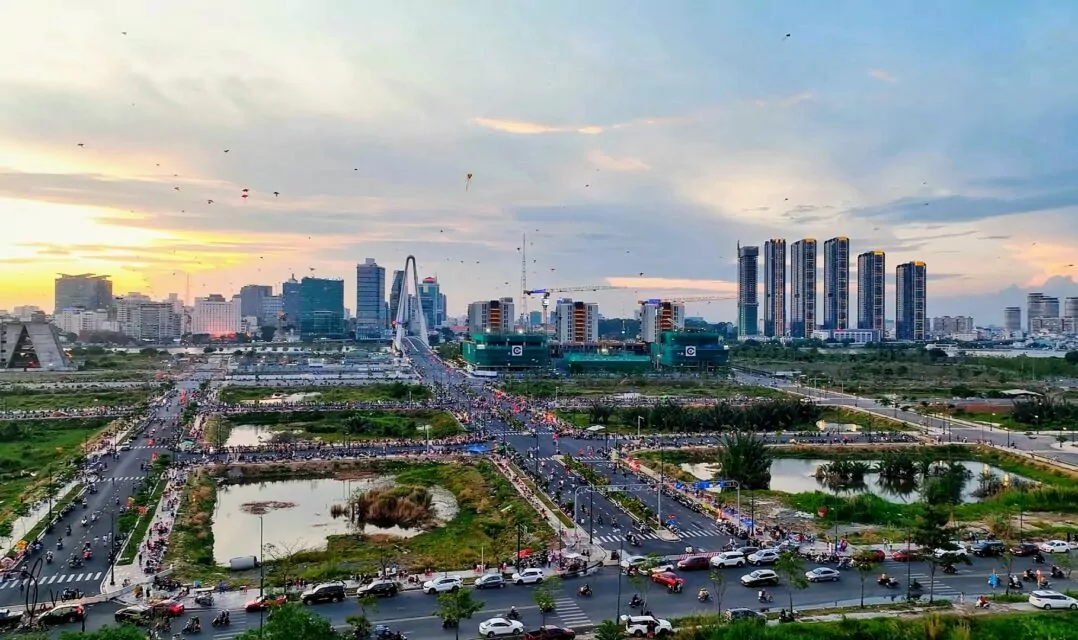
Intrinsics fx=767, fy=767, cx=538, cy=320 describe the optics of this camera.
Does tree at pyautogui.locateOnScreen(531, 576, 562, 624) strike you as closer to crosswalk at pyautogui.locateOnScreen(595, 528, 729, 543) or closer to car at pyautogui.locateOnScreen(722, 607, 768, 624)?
car at pyautogui.locateOnScreen(722, 607, 768, 624)

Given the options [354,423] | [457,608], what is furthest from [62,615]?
[354,423]

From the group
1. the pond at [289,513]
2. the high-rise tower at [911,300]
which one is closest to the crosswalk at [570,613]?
the pond at [289,513]

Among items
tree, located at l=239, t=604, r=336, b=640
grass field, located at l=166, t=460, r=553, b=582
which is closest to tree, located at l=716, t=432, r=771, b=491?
grass field, located at l=166, t=460, r=553, b=582

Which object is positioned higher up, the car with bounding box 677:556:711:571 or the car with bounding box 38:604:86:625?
the car with bounding box 677:556:711:571

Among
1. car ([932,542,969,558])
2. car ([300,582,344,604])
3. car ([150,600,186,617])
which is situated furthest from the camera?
car ([932,542,969,558])

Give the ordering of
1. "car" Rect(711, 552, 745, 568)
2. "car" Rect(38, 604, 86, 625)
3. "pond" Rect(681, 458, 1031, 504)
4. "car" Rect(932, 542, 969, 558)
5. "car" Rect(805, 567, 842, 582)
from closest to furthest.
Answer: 1. "car" Rect(38, 604, 86, 625)
2. "car" Rect(805, 567, 842, 582)
3. "car" Rect(932, 542, 969, 558)
4. "car" Rect(711, 552, 745, 568)
5. "pond" Rect(681, 458, 1031, 504)

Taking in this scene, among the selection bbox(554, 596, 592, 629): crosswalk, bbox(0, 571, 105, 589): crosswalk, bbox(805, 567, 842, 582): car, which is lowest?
bbox(0, 571, 105, 589): crosswalk

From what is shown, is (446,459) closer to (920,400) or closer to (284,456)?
(284,456)
